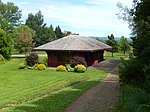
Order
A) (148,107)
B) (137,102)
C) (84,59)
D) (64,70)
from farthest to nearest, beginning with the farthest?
(84,59) → (64,70) → (137,102) → (148,107)

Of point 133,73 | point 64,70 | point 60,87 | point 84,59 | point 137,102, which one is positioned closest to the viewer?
point 137,102

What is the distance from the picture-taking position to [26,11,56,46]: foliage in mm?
96438

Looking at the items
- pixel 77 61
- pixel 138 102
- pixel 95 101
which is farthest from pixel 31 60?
pixel 138 102

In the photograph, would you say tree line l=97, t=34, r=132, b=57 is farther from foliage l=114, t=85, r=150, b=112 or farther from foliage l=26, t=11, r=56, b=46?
foliage l=114, t=85, r=150, b=112

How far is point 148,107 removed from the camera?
31.1 feet

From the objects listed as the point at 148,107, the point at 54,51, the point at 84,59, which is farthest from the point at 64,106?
the point at 54,51

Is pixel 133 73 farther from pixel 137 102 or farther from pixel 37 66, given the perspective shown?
pixel 37 66

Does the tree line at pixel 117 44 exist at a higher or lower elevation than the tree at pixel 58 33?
lower

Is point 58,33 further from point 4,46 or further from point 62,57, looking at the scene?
point 62,57

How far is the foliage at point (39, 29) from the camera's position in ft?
316

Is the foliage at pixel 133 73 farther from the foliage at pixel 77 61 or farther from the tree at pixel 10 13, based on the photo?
the tree at pixel 10 13

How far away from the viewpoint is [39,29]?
11212 cm

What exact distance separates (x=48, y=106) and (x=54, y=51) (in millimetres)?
26902

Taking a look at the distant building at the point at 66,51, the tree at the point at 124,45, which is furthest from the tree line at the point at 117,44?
the distant building at the point at 66,51
